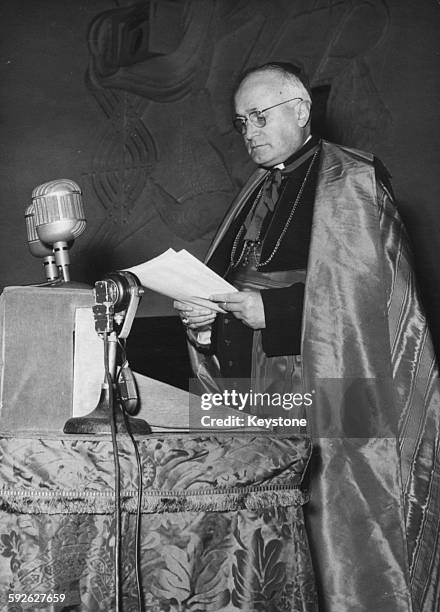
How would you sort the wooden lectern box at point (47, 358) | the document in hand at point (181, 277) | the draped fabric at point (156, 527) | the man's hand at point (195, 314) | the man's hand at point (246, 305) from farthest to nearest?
1. the man's hand at point (195, 314)
2. the man's hand at point (246, 305)
3. the document in hand at point (181, 277)
4. the wooden lectern box at point (47, 358)
5. the draped fabric at point (156, 527)

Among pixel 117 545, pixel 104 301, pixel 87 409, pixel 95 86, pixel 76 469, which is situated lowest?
pixel 117 545

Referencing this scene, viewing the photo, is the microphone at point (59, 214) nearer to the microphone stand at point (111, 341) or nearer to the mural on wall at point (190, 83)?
the microphone stand at point (111, 341)

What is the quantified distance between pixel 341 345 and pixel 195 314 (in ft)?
1.19

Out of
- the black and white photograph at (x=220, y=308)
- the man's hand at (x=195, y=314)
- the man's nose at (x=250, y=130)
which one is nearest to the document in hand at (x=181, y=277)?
the black and white photograph at (x=220, y=308)

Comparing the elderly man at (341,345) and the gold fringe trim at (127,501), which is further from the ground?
the elderly man at (341,345)

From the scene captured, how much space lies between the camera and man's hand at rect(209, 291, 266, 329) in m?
1.89

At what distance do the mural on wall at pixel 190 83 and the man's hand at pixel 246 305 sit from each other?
195cm

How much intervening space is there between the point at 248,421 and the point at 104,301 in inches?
22.2

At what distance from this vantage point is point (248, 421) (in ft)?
5.78

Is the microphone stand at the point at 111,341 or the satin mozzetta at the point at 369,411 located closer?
the microphone stand at the point at 111,341

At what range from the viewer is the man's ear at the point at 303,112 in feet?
7.61

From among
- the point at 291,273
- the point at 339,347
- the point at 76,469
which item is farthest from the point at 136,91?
the point at 76,469

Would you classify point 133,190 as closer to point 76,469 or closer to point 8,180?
point 8,180

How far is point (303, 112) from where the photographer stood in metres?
2.32
